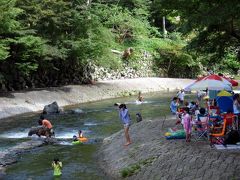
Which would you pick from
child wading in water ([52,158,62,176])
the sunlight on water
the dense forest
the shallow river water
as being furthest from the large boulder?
child wading in water ([52,158,62,176])

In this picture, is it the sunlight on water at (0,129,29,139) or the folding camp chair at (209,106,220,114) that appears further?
the sunlight on water at (0,129,29,139)

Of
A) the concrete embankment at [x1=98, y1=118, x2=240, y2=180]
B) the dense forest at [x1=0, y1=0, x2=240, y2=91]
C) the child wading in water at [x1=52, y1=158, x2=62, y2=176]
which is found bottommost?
the child wading in water at [x1=52, y1=158, x2=62, y2=176]

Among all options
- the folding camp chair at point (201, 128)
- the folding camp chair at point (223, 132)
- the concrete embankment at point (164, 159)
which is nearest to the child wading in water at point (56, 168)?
the concrete embankment at point (164, 159)

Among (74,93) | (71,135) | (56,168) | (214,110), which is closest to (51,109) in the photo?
(74,93)

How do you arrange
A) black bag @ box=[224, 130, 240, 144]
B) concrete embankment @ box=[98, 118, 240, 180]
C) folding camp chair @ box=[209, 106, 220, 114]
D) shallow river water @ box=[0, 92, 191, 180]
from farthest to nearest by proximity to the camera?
folding camp chair @ box=[209, 106, 220, 114], shallow river water @ box=[0, 92, 191, 180], black bag @ box=[224, 130, 240, 144], concrete embankment @ box=[98, 118, 240, 180]

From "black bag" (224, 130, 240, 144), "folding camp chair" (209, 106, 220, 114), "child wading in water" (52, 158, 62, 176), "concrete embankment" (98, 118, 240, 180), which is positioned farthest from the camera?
"folding camp chair" (209, 106, 220, 114)

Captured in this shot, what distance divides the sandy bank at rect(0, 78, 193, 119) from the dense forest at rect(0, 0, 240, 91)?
7.22 feet

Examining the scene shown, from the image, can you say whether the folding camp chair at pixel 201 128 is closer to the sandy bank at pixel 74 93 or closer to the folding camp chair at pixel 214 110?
the folding camp chair at pixel 214 110

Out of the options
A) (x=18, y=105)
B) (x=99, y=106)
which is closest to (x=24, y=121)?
(x=18, y=105)

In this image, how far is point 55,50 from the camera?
40.7m

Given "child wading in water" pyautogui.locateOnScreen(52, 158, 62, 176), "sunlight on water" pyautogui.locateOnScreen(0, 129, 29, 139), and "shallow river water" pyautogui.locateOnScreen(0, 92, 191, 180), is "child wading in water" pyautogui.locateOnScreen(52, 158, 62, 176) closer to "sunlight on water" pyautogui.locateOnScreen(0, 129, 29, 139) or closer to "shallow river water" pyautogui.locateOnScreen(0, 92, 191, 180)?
"shallow river water" pyautogui.locateOnScreen(0, 92, 191, 180)

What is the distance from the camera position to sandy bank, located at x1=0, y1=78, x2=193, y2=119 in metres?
35.3

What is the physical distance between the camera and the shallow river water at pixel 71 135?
1728 cm

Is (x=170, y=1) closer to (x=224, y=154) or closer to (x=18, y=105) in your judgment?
(x=224, y=154)
